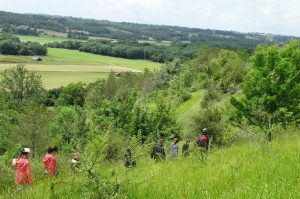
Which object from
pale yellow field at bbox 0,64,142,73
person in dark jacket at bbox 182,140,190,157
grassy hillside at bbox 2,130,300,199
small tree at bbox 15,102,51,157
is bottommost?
pale yellow field at bbox 0,64,142,73

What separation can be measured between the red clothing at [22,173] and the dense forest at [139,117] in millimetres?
247

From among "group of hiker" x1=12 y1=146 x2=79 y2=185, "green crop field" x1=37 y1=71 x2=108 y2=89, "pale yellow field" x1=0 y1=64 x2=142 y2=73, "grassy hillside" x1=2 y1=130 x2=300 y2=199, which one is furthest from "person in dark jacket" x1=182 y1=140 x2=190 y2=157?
"pale yellow field" x1=0 y1=64 x2=142 y2=73

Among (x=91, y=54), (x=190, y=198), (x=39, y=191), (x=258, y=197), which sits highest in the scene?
(x=258, y=197)

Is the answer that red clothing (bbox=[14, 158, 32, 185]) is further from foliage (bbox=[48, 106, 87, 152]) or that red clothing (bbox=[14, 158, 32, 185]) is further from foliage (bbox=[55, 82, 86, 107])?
foliage (bbox=[55, 82, 86, 107])

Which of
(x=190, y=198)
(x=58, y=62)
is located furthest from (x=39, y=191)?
(x=58, y=62)

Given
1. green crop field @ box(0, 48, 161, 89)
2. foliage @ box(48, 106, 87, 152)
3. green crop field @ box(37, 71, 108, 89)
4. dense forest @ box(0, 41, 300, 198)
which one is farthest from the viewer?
green crop field @ box(0, 48, 161, 89)

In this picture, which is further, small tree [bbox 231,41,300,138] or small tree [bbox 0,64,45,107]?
small tree [bbox 0,64,45,107]

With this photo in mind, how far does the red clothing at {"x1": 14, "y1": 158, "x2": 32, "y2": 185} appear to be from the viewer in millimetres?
9489

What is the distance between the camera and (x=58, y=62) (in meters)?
140

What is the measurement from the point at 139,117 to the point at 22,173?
32.5 metres

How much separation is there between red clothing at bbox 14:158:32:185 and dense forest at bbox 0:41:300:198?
25 cm

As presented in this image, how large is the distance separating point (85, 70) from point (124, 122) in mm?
84979

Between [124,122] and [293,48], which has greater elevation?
[293,48]

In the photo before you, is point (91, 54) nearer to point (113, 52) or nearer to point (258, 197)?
point (113, 52)
